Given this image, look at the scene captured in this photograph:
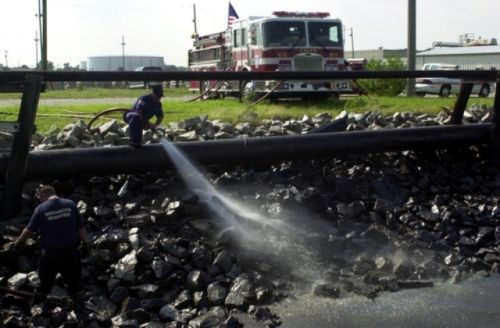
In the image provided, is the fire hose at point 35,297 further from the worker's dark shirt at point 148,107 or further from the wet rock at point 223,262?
the worker's dark shirt at point 148,107

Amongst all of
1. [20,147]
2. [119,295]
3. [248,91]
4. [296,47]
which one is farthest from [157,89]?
[296,47]

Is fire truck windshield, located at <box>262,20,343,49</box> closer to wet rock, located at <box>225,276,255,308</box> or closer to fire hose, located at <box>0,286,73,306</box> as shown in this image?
wet rock, located at <box>225,276,255,308</box>

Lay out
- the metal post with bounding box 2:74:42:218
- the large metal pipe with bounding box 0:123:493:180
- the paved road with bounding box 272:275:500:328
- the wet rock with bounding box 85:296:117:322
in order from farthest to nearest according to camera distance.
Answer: the large metal pipe with bounding box 0:123:493:180 → the metal post with bounding box 2:74:42:218 → the paved road with bounding box 272:275:500:328 → the wet rock with bounding box 85:296:117:322

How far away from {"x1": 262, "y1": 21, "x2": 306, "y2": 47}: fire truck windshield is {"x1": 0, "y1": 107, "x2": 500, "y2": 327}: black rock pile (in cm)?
1270

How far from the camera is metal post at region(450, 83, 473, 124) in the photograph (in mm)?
11203

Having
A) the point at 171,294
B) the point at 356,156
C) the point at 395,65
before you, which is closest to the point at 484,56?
the point at 395,65

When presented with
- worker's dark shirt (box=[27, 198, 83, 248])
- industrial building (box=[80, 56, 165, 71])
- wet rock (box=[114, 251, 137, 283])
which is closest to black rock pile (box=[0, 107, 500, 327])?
wet rock (box=[114, 251, 137, 283])

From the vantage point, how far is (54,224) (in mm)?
6305

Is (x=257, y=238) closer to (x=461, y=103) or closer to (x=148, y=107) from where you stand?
(x=148, y=107)

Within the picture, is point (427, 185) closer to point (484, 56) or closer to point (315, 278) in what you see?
point (315, 278)

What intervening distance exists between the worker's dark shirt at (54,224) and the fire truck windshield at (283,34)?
17.1 m

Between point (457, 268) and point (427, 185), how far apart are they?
2.38m

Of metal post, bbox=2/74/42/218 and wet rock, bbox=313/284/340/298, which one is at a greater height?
metal post, bbox=2/74/42/218

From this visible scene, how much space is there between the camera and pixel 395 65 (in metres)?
29.8
